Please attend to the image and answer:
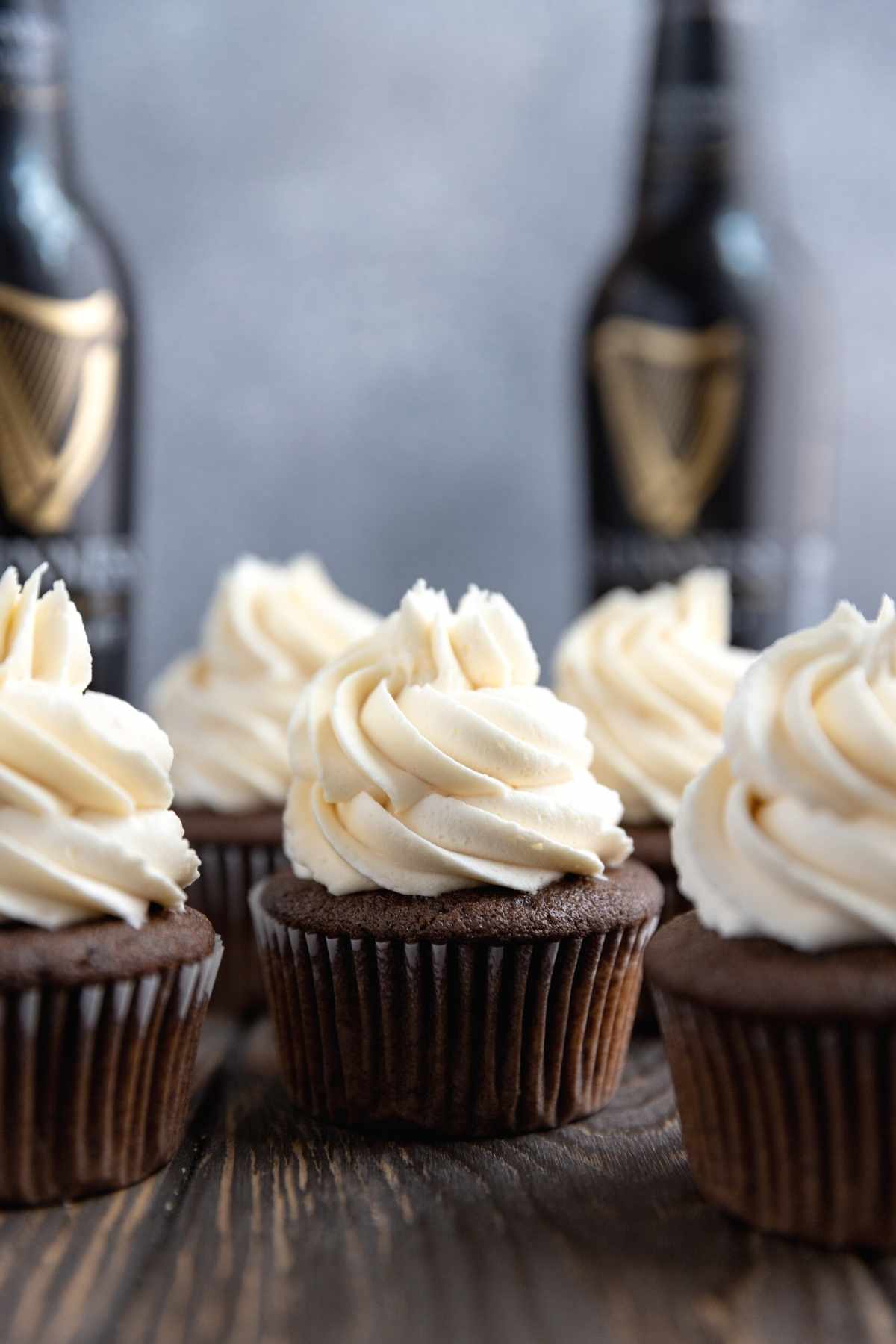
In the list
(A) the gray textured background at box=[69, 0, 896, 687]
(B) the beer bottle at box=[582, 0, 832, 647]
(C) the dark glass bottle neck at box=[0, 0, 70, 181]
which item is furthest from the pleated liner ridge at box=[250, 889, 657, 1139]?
(A) the gray textured background at box=[69, 0, 896, 687]

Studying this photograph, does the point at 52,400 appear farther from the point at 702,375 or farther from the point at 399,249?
the point at 702,375

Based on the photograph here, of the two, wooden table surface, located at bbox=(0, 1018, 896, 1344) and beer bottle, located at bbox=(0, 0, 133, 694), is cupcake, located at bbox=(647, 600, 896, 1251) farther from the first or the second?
beer bottle, located at bbox=(0, 0, 133, 694)

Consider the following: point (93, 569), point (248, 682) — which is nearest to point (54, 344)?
point (93, 569)

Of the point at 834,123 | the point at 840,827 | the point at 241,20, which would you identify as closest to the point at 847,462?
the point at 834,123

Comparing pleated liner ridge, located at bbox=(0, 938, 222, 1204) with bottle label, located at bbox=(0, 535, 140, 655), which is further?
bottle label, located at bbox=(0, 535, 140, 655)

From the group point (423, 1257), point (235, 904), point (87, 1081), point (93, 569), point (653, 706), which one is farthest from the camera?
point (93, 569)
